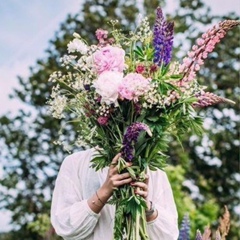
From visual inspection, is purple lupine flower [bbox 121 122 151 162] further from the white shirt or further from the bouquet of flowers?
the white shirt

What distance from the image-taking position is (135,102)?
11.3 feet

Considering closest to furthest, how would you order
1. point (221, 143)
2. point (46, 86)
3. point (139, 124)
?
point (139, 124) → point (46, 86) → point (221, 143)

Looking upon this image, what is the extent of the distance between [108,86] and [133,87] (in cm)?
10

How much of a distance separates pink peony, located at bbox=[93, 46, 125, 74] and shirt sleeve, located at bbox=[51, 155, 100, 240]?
1.80 ft

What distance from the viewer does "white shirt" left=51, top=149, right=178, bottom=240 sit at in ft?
11.6

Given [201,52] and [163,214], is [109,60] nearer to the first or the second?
[201,52]

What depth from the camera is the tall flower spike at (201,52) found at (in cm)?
351

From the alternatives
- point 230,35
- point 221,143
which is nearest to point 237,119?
point 221,143

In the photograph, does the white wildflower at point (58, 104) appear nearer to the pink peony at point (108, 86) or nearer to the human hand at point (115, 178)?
the pink peony at point (108, 86)

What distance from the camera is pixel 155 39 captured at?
3.50 meters

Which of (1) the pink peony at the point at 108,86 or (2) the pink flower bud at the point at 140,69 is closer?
(1) the pink peony at the point at 108,86

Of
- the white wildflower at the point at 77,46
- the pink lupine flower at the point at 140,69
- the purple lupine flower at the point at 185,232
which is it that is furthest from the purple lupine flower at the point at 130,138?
the purple lupine flower at the point at 185,232

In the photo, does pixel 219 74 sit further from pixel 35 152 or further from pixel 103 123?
pixel 103 123

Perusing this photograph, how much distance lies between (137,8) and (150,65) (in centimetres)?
1365
